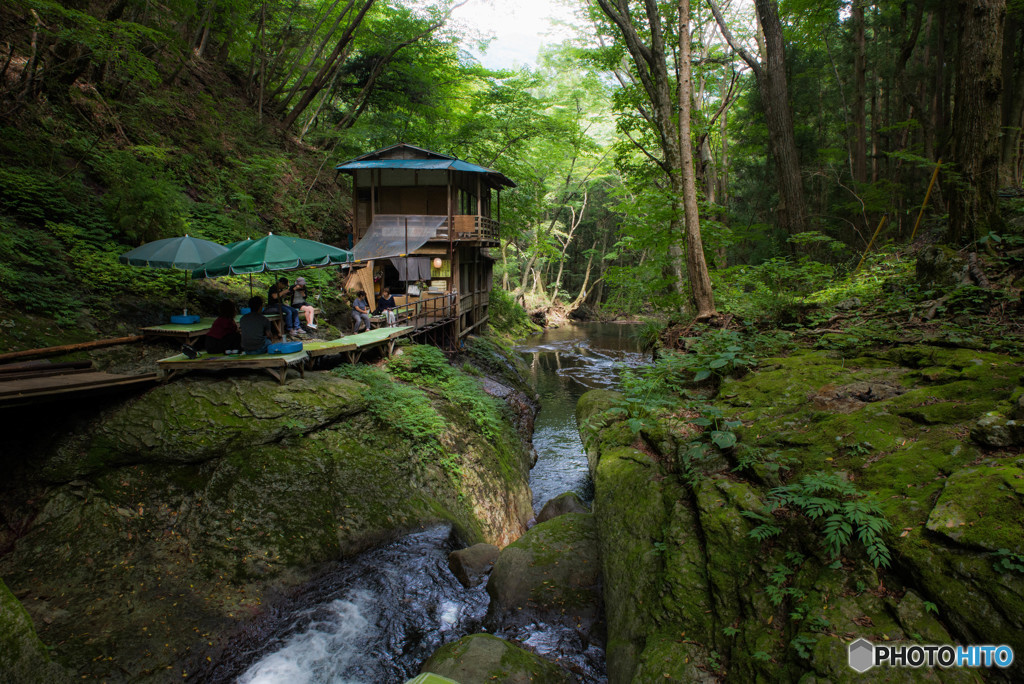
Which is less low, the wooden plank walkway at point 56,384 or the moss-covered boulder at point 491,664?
the wooden plank walkway at point 56,384

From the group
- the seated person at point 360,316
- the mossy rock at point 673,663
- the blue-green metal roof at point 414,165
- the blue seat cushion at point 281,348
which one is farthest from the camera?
the blue-green metal roof at point 414,165

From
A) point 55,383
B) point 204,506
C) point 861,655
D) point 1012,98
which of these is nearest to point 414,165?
point 55,383

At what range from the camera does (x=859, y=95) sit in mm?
16109

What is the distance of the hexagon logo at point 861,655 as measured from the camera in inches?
120

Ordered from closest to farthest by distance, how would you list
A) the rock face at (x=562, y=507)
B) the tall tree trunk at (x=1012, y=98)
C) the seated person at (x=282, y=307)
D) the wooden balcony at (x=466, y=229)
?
the rock face at (x=562, y=507) < the seated person at (x=282, y=307) < the tall tree trunk at (x=1012, y=98) < the wooden balcony at (x=466, y=229)

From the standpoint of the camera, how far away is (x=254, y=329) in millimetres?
8195

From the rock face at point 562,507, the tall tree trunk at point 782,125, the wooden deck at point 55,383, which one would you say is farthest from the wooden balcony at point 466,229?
the wooden deck at point 55,383

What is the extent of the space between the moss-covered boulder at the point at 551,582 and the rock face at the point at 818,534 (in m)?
0.46

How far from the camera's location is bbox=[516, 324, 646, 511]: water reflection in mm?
11812

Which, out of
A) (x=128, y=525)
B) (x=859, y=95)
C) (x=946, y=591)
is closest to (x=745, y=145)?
(x=859, y=95)

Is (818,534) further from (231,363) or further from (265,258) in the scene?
(265,258)

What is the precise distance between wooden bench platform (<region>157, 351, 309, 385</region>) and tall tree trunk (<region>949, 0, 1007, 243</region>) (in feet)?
35.3

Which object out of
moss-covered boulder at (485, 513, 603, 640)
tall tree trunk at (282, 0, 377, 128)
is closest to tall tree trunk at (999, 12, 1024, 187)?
moss-covered boulder at (485, 513, 603, 640)

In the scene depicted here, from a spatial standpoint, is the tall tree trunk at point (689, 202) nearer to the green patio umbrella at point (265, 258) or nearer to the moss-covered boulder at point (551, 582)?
the moss-covered boulder at point (551, 582)
